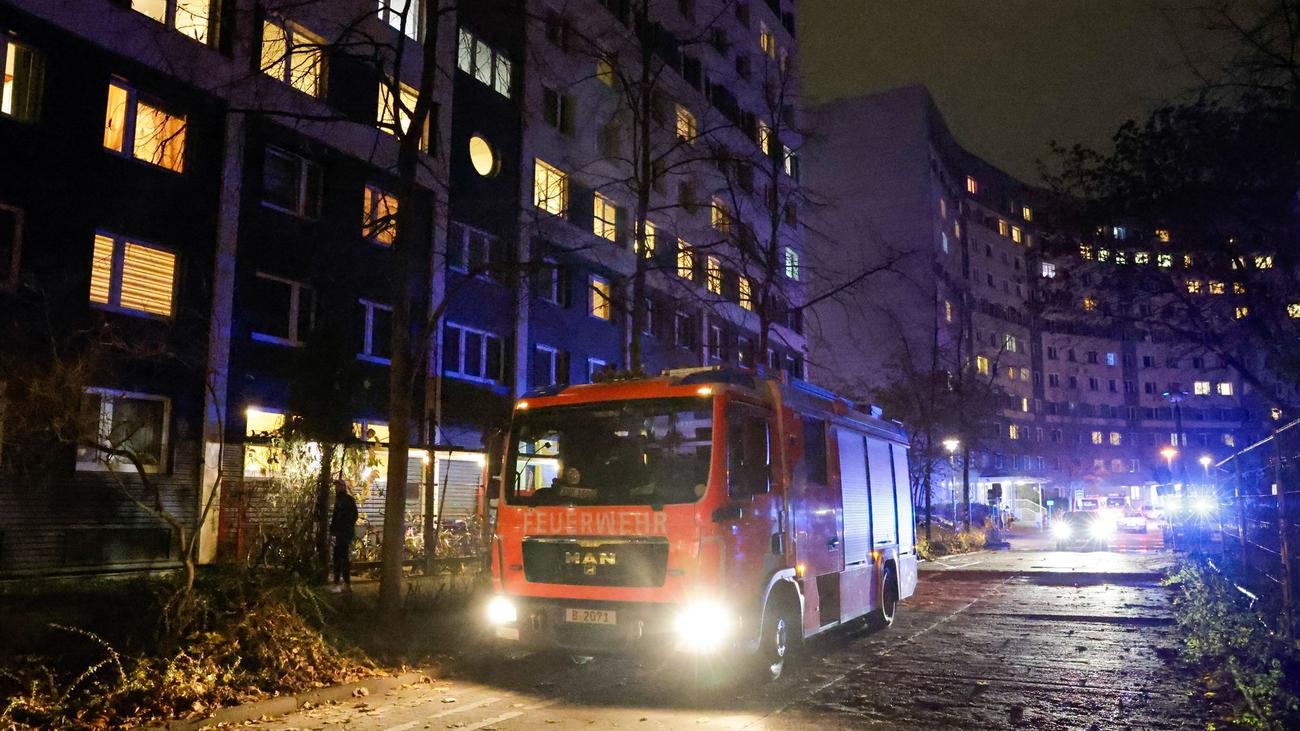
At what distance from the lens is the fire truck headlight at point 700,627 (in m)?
8.69

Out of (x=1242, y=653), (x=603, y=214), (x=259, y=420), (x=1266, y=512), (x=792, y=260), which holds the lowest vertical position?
(x=1242, y=653)

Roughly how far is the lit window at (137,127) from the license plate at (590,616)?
14.4m

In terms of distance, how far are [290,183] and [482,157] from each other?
23.2 feet

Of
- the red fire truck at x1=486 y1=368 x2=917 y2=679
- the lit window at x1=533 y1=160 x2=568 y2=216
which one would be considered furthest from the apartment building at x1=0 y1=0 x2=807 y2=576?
the red fire truck at x1=486 y1=368 x2=917 y2=679

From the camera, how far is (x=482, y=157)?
2848 centimetres

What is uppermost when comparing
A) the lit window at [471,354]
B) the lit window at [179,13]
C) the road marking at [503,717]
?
the lit window at [179,13]

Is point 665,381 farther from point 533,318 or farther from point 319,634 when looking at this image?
point 533,318

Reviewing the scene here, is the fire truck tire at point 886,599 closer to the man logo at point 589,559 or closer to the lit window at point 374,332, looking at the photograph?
the man logo at point 589,559

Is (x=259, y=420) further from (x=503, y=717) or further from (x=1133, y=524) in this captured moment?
(x=1133, y=524)

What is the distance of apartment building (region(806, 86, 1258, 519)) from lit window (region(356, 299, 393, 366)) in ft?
90.8

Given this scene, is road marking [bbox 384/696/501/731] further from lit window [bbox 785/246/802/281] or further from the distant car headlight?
the distant car headlight

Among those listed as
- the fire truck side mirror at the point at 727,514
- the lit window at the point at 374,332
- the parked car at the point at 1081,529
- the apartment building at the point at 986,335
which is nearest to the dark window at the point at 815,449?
the fire truck side mirror at the point at 727,514

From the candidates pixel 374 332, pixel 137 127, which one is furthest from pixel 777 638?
pixel 374 332

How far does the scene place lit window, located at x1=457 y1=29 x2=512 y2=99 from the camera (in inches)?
1104
